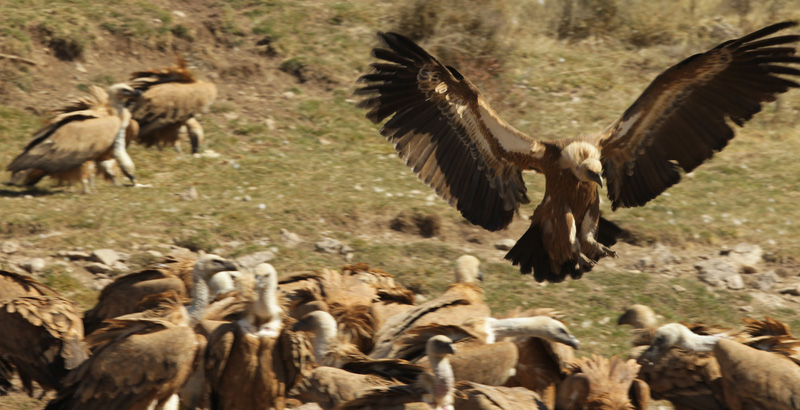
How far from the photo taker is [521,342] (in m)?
5.85

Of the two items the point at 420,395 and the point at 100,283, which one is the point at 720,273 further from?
the point at 100,283

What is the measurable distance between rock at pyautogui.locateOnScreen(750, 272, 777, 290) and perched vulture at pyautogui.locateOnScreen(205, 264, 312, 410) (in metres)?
4.57

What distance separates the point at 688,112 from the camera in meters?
6.95

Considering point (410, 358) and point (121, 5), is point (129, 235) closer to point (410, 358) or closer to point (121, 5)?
point (410, 358)

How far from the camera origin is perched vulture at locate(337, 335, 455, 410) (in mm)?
4859

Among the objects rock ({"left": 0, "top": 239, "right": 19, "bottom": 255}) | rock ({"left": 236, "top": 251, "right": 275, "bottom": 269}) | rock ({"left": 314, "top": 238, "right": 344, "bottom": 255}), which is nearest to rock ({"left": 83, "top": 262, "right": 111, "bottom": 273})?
rock ({"left": 0, "top": 239, "right": 19, "bottom": 255})

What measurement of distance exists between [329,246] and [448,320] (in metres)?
2.68

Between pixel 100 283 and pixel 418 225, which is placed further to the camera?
pixel 418 225

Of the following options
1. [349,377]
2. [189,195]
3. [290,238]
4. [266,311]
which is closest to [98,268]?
[290,238]

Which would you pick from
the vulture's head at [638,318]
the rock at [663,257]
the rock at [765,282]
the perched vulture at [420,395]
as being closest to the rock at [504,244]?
the rock at [663,257]

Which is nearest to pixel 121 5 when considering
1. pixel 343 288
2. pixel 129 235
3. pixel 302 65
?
pixel 302 65

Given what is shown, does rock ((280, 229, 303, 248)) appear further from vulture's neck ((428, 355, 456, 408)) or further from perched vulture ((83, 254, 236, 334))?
vulture's neck ((428, 355, 456, 408))

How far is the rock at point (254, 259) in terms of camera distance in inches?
317

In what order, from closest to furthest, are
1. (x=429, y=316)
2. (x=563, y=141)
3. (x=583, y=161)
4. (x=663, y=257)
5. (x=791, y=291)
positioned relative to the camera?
1. (x=429, y=316)
2. (x=583, y=161)
3. (x=563, y=141)
4. (x=791, y=291)
5. (x=663, y=257)
